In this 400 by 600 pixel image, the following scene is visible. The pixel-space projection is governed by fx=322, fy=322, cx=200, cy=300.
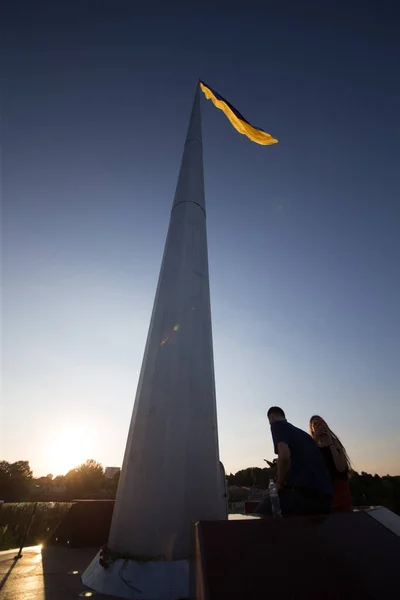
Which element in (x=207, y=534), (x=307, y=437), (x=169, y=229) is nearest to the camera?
(x=207, y=534)

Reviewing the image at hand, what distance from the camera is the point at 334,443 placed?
332 centimetres

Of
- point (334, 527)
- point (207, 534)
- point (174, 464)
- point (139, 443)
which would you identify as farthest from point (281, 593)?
point (139, 443)

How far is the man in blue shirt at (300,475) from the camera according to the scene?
255cm

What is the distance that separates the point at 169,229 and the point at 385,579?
4374 millimetres

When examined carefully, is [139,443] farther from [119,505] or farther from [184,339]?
[184,339]

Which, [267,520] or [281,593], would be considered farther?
[267,520]

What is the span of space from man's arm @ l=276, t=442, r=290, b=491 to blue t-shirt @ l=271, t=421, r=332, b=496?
58 millimetres

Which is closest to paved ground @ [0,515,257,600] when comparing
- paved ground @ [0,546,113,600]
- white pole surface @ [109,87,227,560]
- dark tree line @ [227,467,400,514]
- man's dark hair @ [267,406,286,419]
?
paved ground @ [0,546,113,600]

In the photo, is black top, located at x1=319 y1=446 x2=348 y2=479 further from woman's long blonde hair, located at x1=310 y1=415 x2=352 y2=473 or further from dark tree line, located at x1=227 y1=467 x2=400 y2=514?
dark tree line, located at x1=227 y1=467 x2=400 y2=514

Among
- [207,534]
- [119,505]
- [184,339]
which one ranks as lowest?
[207,534]

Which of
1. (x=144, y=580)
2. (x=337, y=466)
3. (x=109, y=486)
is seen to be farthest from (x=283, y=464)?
(x=109, y=486)

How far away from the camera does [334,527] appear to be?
71.4 inches

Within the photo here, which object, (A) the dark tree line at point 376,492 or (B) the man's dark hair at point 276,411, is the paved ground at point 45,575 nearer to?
(B) the man's dark hair at point 276,411

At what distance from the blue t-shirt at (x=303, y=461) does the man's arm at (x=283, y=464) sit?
0.19 ft
